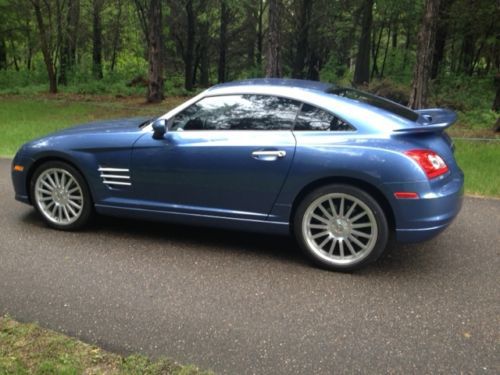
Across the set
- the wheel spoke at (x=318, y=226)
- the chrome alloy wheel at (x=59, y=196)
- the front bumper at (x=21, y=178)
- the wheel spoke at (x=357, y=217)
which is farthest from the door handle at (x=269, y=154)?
the front bumper at (x=21, y=178)

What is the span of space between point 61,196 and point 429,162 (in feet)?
11.4

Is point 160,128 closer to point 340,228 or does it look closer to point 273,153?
point 273,153

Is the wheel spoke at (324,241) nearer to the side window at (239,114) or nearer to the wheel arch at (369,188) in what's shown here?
the wheel arch at (369,188)

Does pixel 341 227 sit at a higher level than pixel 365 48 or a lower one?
lower

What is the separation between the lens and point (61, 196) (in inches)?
203

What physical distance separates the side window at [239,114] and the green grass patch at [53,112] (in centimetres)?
618

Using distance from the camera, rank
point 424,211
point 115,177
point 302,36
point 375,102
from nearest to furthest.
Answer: point 424,211
point 375,102
point 115,177
point 302,36

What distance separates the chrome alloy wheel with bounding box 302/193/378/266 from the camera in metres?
4.16

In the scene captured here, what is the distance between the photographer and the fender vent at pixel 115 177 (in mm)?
4859

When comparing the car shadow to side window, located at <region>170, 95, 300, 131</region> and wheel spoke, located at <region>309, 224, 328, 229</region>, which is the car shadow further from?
side window, located at <region>170, 95, 300, 131</region>

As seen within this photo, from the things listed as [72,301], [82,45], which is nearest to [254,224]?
[72,301]

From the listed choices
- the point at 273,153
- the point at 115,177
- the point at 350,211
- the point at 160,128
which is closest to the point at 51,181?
the point at 115,177

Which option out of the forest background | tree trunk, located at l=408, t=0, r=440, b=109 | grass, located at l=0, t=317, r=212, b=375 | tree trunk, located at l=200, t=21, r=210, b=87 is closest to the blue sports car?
grass, located at l=0, t=317, r=212, b=375

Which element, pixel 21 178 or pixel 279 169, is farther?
pixel 21 178
